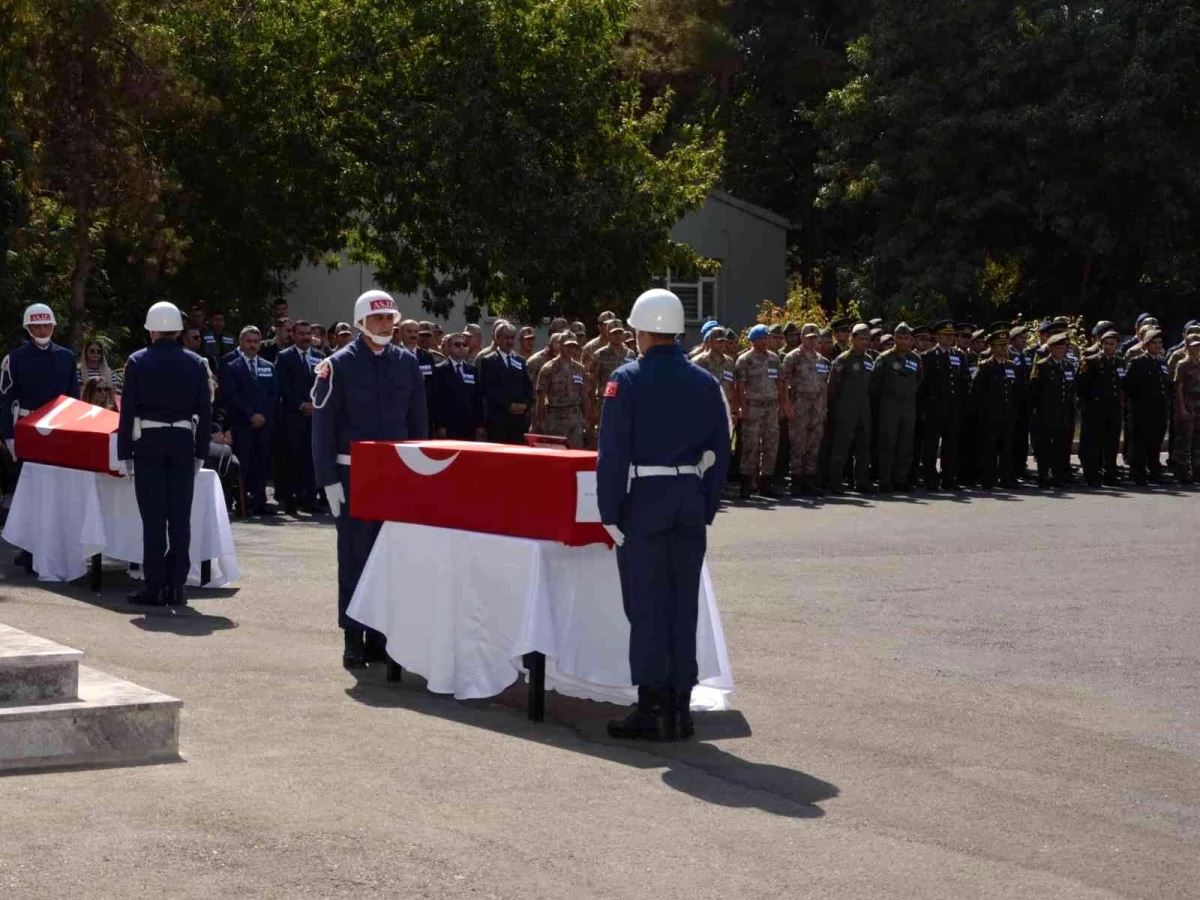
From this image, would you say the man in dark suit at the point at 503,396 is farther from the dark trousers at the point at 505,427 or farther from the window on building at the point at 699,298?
the window on building at the point at 699,298

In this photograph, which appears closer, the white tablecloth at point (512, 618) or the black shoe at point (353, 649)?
the white tablecloth at point (512, 618)

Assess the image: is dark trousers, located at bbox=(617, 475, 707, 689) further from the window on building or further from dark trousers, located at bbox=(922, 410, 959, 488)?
the window on building

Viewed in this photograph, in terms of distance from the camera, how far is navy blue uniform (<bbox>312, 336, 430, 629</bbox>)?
1125 cm

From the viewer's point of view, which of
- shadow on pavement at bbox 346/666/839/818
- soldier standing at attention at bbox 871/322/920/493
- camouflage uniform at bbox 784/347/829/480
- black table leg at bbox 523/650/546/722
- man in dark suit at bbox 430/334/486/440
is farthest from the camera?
soldier standing at attention at bbox 871/322/920/493

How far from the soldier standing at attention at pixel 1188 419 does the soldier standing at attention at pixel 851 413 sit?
15.9 feet

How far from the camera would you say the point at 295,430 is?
20719 mm

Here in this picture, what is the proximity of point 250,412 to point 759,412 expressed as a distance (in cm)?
643

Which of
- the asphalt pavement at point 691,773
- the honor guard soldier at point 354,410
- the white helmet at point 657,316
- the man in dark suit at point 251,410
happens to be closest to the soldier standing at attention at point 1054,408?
the man in dark suit at point 251,410

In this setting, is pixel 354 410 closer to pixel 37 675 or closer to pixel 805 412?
pixel 37 675

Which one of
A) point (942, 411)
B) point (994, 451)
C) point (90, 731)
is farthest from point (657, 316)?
point (994, 451)

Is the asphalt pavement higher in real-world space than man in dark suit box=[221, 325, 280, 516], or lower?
lower

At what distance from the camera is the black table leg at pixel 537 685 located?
9.55 meters

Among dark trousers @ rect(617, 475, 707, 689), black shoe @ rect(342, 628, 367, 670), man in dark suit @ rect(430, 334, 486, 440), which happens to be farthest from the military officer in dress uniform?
dark trousers @ rect(617, 475, 707, 689)

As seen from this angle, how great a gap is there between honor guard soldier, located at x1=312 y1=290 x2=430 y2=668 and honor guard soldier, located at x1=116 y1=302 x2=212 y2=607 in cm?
214
